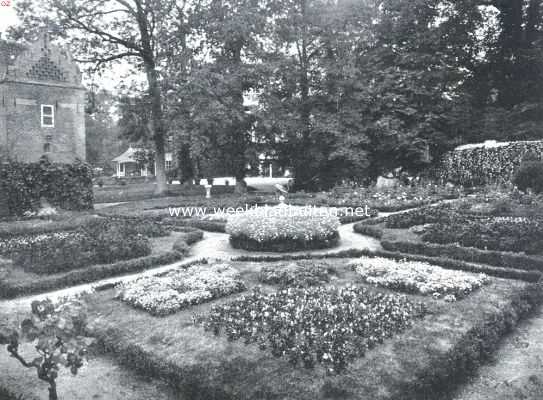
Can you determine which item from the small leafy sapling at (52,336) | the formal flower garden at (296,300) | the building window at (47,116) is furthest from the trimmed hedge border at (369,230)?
the building window at (47,116)

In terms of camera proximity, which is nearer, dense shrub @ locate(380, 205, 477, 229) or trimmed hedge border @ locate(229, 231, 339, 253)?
trimmed hedge border @ locate(229, 231, 339, 253)

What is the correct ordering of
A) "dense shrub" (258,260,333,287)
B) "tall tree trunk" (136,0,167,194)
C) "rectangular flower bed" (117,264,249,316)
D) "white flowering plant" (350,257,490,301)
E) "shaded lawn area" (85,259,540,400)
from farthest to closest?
1. "tall tree trunk" (136,0,167,194)
2. "dense shrub" (258,260,333,287)
3. "white flowering plant" (350,257,490,301)
4. "rectangular flower bed" (117,264,249,316)
5. "shaded lawn area" (85,259,540,400)

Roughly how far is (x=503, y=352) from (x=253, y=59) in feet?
78.2

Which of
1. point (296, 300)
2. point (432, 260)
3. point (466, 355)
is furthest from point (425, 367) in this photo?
point (432, 260)

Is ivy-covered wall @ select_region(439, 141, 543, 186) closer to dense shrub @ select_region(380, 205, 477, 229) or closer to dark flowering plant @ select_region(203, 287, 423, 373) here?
dense shrub @ select_region(380, 205, 477, 229)

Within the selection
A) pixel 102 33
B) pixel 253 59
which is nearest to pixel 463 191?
pixel 253 59

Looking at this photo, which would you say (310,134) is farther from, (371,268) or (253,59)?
(371,268)

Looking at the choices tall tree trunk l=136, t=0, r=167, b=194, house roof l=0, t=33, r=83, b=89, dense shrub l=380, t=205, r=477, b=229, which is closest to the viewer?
dense shrub l=380, t=205, r=477, b=229

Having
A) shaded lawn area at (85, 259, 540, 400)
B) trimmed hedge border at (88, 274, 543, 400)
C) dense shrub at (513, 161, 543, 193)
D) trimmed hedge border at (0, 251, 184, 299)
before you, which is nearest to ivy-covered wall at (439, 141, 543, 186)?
dense shrub at (513, 161, 543, 193)

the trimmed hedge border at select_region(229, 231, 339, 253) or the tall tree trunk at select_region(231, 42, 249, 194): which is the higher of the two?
the tall tree trunk at select_region(231, 42, 249, 194)

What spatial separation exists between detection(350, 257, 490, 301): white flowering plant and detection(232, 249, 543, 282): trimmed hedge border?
0.43 meters

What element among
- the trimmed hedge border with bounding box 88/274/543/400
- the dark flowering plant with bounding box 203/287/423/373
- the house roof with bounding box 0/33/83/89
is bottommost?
the trimmed hedge border with bounding box 88/274/543/400

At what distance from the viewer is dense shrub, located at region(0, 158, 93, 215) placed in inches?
696

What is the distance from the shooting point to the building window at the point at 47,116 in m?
24.5
